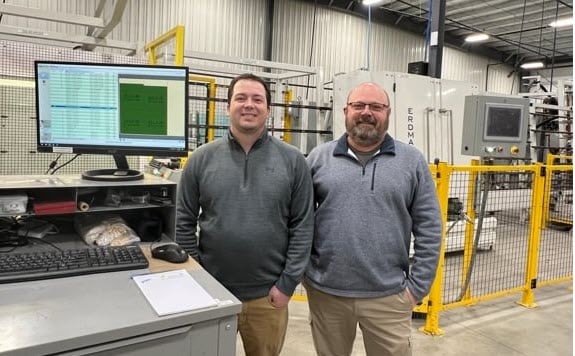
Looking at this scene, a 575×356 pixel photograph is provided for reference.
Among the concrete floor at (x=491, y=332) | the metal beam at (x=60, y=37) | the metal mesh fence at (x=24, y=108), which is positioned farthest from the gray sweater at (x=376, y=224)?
the metal beam at (x=60, y=37)

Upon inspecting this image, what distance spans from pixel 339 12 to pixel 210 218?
7614 millimetres

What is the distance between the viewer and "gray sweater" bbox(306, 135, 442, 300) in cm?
161

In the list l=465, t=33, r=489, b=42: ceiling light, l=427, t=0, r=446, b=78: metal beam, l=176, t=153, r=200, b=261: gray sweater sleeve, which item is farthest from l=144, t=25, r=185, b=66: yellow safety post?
l=465, t=33, r=489, b=42: ceiling light

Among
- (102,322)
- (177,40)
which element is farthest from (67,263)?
(177,40)

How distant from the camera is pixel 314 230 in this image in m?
1.70

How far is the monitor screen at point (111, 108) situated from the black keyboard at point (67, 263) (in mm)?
435

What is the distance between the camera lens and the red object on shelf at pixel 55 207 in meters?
1.48

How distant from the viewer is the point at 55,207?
1502 millimetres

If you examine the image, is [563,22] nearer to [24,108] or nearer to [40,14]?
[40,14]

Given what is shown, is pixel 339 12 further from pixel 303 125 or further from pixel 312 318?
pixel 312 318

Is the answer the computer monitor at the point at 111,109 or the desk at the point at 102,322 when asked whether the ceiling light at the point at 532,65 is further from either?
the desk at the point at 102,322

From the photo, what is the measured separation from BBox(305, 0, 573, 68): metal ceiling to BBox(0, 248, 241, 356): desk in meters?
7.28

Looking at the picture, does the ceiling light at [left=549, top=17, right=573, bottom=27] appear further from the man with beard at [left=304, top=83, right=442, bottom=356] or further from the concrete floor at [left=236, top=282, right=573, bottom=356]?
the man with beard at [left=304, top=83, right=442, bottom=356]

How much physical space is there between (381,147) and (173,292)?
3.16 feet
